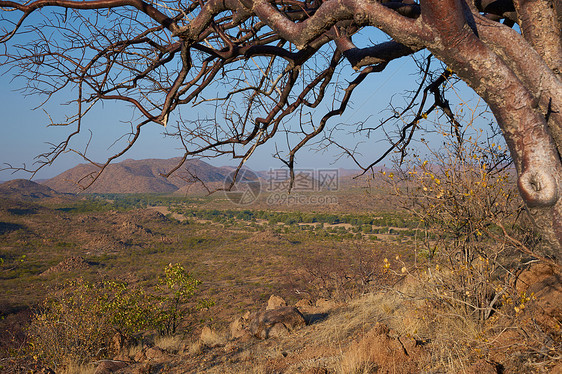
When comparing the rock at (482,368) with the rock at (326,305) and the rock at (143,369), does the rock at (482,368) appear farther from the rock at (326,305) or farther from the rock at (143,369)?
A: the rock at (326,305)

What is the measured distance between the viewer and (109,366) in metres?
5.52

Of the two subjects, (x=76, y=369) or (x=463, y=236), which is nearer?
(x=463, y=236)

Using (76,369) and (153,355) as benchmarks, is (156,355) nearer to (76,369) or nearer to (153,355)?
(153,355)

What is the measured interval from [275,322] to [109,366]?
256 cm

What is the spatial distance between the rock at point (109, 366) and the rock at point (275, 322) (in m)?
2.05

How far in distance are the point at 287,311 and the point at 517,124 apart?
514 centimetres

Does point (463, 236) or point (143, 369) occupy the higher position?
point (463, 236)

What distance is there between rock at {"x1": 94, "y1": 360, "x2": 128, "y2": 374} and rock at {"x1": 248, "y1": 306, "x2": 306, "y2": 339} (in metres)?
2.05

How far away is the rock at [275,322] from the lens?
6.00 meters

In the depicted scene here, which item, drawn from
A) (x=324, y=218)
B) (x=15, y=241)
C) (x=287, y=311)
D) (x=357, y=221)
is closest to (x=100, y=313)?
(x=287, y=311)

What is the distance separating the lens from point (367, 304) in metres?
6.58

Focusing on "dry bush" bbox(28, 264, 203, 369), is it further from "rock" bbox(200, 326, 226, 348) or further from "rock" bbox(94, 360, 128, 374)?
"rock" bbox(200, 326, 226, 348)

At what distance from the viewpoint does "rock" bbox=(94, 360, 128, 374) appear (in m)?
5.36

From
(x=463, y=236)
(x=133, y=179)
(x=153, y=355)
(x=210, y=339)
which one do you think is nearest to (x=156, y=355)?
(x=153, y=355)
